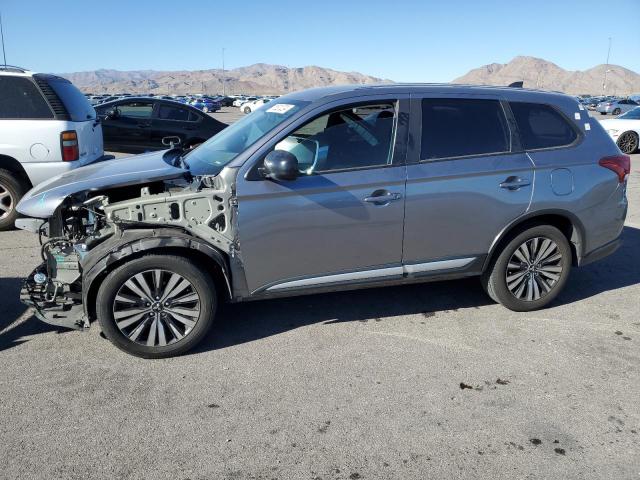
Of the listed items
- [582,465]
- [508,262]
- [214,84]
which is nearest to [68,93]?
[508,262]

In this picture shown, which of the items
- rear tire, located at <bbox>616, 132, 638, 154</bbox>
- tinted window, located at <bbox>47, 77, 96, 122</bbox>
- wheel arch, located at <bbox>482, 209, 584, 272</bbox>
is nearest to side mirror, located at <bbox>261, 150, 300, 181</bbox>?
wheel arch, located at <bbox>482, 209, 584, 272</bbox>

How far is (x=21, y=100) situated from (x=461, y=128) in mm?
5283

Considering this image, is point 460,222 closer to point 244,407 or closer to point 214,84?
point 244,407

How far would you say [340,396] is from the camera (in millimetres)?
3246

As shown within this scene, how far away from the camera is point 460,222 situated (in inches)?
159

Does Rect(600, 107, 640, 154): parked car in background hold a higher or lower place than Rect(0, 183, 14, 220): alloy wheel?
higher

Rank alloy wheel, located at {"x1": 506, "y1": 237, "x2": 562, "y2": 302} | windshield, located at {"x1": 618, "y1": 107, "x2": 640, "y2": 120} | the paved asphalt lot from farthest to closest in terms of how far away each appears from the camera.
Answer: windshield, located at {"x1": 618, "y1": 107, "x2": 640, "y2": 120} → alloy wheel, located at {"x1": 506, "y1": 237, "x2": 562, "y2": 302} → the paved asphalt lot

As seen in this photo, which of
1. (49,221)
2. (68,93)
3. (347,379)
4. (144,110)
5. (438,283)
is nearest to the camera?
(347,379)

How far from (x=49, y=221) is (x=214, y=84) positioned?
8106 inches

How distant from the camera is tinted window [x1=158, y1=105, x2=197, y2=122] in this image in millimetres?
11891

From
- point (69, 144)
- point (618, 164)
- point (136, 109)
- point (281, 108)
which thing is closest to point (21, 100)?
point (69, 144)

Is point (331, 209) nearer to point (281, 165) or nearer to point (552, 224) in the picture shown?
point (281, 165)

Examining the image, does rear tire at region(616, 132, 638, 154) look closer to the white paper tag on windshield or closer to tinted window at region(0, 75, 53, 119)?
the white paper tag on windshield

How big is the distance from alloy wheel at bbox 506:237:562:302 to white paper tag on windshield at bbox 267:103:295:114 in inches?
86.9
